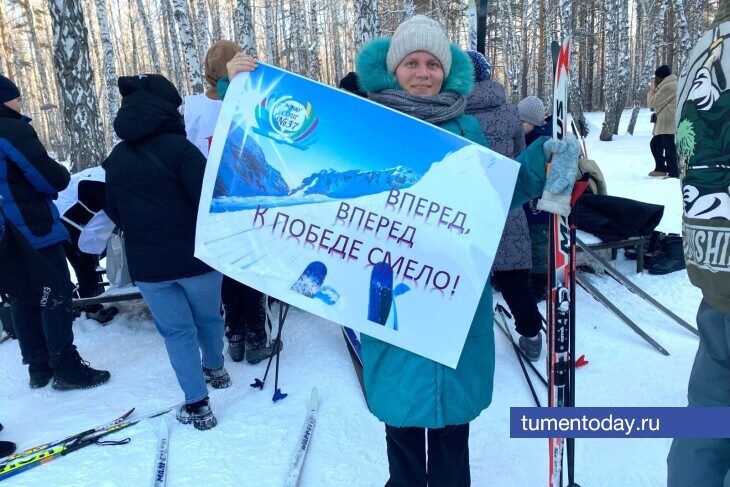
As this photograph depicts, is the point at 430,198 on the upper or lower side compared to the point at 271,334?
upper

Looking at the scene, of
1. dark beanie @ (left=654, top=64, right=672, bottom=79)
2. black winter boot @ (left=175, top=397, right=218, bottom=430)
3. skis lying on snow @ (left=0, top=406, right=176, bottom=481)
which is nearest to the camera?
skis lying on snow @ (left=0, top=406, right=176, bottom=481)

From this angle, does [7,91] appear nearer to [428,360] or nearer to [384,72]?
[384,72]

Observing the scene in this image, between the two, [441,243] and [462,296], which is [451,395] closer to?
[462,296]

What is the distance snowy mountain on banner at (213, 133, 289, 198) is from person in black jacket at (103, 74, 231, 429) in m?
0.92

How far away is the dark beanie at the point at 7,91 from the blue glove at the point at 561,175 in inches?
125

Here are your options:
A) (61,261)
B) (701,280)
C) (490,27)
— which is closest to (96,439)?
(61,261)

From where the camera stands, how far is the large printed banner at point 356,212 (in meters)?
1.51

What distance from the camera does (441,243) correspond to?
152cm

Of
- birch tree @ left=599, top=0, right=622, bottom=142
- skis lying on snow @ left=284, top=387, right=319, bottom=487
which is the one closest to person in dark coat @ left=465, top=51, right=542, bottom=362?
skis lying on snow @ left=284, top=387, right=319, bottom=487

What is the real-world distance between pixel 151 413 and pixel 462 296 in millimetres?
2278

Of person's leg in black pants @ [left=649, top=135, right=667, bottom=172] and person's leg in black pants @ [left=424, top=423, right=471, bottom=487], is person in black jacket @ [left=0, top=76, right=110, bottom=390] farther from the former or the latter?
person's leg in black pants @ [left=649, top=135, right=667, bottom=172]

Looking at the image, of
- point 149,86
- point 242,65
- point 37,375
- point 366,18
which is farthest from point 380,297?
point 366,18

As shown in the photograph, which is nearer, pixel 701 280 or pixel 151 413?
pixel 701 280

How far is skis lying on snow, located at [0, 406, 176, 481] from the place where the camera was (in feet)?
7.86
